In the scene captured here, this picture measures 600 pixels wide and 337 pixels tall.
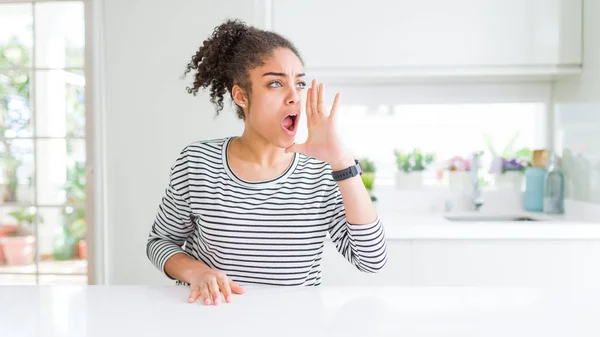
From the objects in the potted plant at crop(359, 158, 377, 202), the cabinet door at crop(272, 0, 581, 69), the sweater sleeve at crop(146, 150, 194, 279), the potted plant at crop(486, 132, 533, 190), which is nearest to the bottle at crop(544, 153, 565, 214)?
the potted plant at crop(486, 132, 533, 190)

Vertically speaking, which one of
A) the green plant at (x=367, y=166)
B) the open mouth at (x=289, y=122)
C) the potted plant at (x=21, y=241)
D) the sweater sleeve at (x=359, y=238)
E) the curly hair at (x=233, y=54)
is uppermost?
the curly hair at (x=233, y=54)

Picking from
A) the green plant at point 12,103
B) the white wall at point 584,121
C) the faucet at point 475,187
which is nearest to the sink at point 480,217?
the faucet at point 475,187

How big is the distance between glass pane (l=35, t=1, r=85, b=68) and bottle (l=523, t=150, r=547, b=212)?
7.90ft

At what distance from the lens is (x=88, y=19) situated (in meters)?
3.00

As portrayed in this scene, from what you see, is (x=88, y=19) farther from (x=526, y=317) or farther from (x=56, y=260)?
(x=526, y=317)

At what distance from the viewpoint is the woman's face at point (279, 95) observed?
1288mm

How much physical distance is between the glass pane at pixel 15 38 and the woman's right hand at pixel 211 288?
2605 millimetres

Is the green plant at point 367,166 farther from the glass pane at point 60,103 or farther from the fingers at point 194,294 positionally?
the fingers at point 194,294

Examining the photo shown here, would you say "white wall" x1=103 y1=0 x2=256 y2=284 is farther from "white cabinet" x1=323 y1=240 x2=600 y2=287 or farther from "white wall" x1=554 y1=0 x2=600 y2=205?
"white wall" x1=554 y1=0 x2=600 y2=205

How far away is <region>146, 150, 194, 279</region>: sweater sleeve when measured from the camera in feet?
4.36

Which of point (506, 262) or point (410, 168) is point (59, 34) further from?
point (506, 262)

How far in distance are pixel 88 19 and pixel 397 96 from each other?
64.4 inches

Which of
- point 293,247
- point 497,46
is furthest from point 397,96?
point 293,247

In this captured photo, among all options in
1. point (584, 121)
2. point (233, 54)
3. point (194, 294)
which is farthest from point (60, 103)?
point (584, 121)
